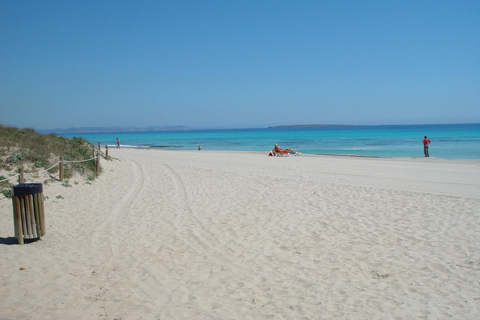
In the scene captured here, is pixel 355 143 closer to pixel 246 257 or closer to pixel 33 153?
pixel 33 153

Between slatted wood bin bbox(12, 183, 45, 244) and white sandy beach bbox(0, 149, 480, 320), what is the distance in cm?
23

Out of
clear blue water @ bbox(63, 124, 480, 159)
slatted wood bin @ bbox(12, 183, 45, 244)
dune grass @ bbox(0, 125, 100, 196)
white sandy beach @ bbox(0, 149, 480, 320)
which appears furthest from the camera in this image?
clear blue water @ bbox(63, 124, 480, 159)

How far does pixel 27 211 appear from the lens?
5703 millimetres

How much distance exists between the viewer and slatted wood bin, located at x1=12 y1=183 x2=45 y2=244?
18.4ft

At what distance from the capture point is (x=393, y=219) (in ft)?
25.0

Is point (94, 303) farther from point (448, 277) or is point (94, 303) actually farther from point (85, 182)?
point (85, 182)

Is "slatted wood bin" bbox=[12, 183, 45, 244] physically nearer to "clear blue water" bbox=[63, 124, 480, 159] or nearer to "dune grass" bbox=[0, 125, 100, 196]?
"dune grass" bbox=[0, 125, 100, 196]

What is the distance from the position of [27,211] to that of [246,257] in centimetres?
376

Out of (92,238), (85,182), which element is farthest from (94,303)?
(85,182)

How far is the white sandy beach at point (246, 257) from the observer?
12.9ft

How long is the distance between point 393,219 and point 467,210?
2.31 m

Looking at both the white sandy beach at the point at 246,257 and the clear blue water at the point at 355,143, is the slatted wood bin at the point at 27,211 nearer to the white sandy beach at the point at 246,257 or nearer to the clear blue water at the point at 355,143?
the white sandy beach at the point at 246,257

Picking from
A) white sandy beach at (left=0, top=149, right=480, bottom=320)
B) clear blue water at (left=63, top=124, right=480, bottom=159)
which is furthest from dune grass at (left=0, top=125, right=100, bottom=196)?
clear blue water at (left=63, top=124, right=480, bottom=159)

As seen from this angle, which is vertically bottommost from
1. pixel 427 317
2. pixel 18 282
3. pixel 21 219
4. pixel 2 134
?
pixel 427 317
